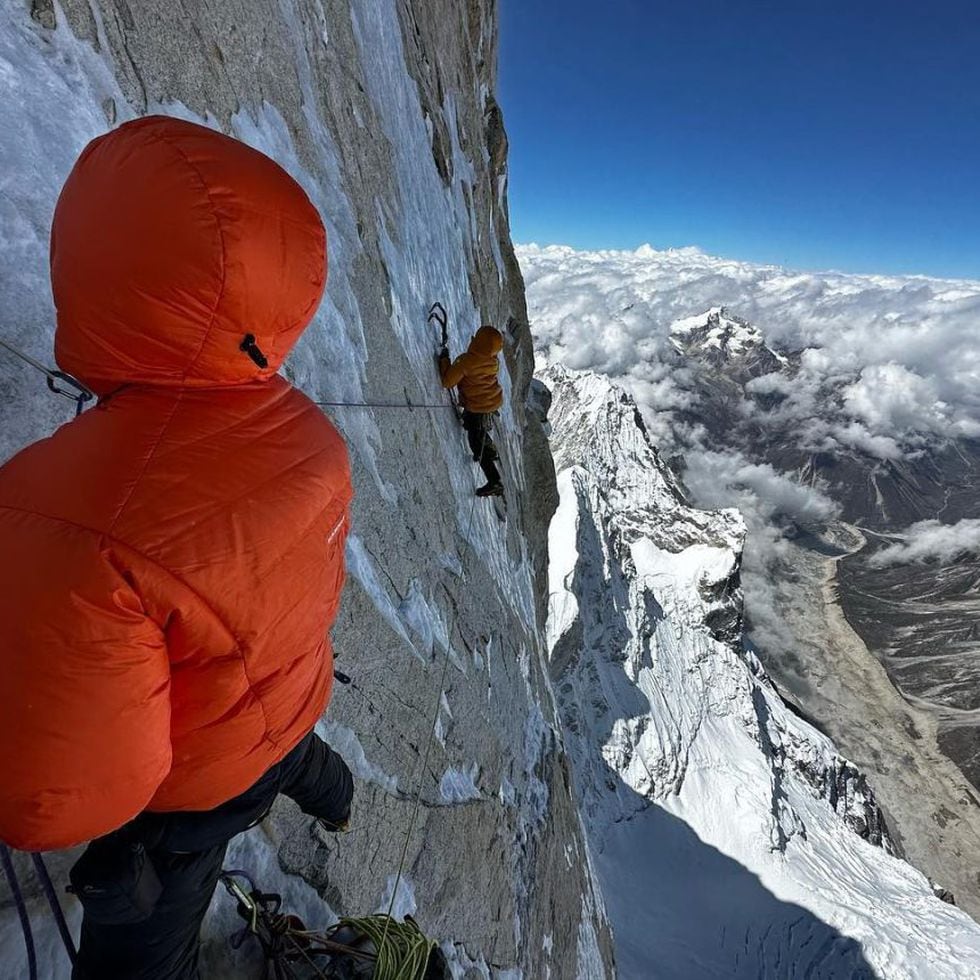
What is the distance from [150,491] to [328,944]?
2.52 meters

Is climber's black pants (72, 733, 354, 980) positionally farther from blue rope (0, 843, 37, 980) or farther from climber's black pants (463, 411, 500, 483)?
climber's black pants (463, 411, 500, 483)

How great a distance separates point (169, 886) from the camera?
184 centimetres

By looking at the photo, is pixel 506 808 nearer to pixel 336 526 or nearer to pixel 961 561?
pixel 336 526

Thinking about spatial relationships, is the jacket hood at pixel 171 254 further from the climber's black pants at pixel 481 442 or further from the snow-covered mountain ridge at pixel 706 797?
the snow-covered mountain ridge at pixel 706 797

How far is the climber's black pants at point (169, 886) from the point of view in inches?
68.2

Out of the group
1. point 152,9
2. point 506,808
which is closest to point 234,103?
point 152,9

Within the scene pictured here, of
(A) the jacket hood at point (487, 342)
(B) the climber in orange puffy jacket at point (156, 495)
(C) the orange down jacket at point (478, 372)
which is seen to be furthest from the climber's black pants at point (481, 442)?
(B) the climber in orange puffy jacket at point (156, 495)

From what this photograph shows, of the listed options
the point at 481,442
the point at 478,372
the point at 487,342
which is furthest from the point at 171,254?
the point at 481,442

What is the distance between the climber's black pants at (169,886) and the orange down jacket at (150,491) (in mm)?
490

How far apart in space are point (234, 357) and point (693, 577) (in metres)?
76.8

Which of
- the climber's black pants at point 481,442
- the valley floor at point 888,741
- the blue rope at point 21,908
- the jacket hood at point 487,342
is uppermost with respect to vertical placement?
the jacket hood at point 487,342

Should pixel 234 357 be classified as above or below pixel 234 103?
below

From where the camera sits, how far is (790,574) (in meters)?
192

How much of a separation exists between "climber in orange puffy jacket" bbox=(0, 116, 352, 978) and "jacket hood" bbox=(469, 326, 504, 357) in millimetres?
5536
